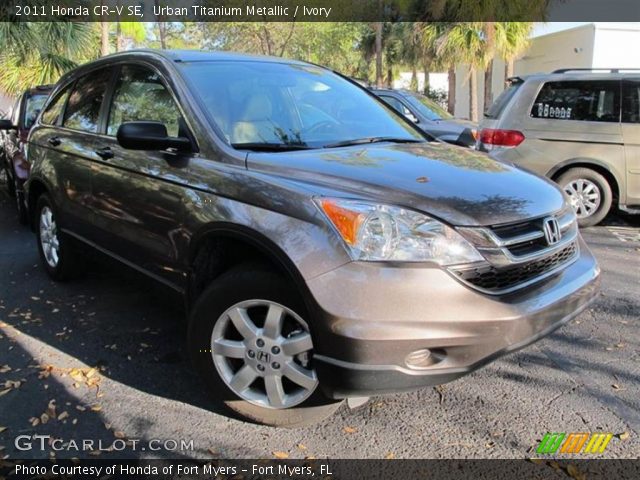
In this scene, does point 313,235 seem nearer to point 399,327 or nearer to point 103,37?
point 399,327

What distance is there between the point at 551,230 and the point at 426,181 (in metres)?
0.67

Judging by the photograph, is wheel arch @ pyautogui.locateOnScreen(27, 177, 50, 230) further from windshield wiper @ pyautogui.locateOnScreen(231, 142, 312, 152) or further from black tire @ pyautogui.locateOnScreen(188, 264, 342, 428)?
black tire @ pyautogui.locateOnScreen(188, 264, 342, 428)

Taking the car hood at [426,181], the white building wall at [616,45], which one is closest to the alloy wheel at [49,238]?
the car hood at [426,181]

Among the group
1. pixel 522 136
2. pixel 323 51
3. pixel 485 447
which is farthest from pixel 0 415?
pixel 323 51

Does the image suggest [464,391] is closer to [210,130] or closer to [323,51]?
[210,130]

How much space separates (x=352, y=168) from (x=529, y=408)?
1.55 m

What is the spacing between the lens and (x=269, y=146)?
3123 mm

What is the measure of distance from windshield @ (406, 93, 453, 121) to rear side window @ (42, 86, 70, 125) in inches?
274

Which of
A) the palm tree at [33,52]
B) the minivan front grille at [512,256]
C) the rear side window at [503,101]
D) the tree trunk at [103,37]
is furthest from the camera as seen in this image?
the tree trunk at [103,37]

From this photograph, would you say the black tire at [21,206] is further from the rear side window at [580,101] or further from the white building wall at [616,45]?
the white building wall at [616,45]

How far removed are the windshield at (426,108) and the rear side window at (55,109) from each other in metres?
6.96

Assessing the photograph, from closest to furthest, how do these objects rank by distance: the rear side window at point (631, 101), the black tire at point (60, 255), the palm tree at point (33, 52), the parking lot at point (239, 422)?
the parking lot at point (239, 422), the black tire at point (60, 255), the rear side window at point (631, 101), the palm tree at point (33, 52)

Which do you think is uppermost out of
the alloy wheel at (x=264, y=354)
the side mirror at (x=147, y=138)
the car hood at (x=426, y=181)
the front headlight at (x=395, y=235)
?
the side mirror at (x=147, y=138)

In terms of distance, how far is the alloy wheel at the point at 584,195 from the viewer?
22.8 ft
